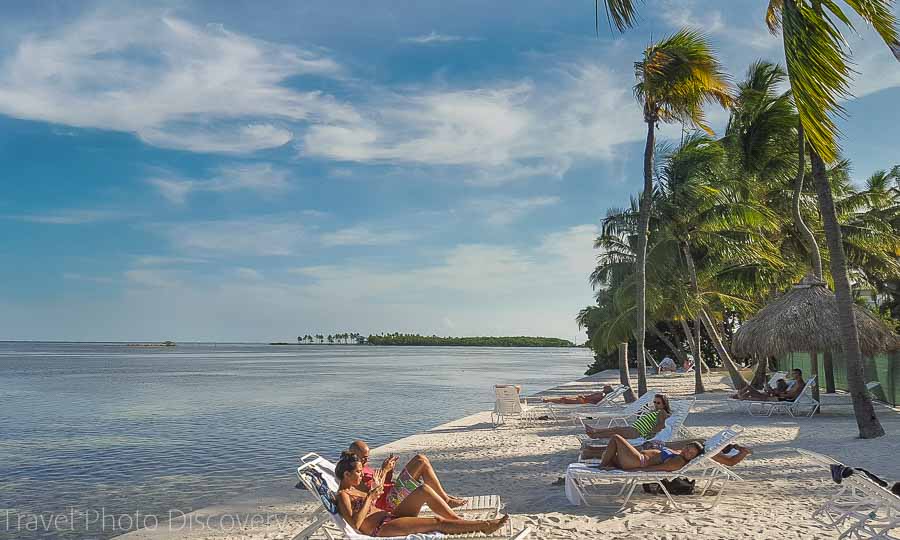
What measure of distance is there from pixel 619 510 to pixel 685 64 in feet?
31.7

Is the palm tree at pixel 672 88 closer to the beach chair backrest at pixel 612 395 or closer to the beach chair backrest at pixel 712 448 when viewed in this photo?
the beach chair backrest at pixel 612 395

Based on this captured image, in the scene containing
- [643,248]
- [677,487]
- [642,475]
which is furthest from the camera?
[643,248]

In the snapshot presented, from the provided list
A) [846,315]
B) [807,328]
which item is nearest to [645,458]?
[846,315]

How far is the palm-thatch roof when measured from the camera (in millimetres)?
12500

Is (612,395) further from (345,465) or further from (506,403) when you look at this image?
(345,465)

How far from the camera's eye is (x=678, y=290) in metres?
18.8

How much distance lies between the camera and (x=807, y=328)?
1303 cm

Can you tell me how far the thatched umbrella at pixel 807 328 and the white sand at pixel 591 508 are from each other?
1.75 metres

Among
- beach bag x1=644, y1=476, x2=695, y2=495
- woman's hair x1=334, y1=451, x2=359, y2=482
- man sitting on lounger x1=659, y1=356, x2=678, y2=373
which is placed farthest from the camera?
man sitting on lounger x1=659, y1=356, x2=678, y2=373

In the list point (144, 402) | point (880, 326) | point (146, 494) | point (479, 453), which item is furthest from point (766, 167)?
point (144, 402)

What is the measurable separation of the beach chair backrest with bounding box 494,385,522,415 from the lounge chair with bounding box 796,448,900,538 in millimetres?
6906

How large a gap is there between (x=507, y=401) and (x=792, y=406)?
5.20m

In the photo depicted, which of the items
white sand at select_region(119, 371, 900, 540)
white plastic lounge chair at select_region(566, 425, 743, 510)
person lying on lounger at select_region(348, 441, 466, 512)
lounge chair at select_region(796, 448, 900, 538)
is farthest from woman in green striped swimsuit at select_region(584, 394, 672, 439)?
→ person lying on lounger at select_region(348, 441, 466, 512)

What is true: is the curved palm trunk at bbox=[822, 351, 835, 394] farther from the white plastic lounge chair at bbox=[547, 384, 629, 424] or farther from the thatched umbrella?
the white plastic lounge chair at bbox=[547, 384, 629, 424]
